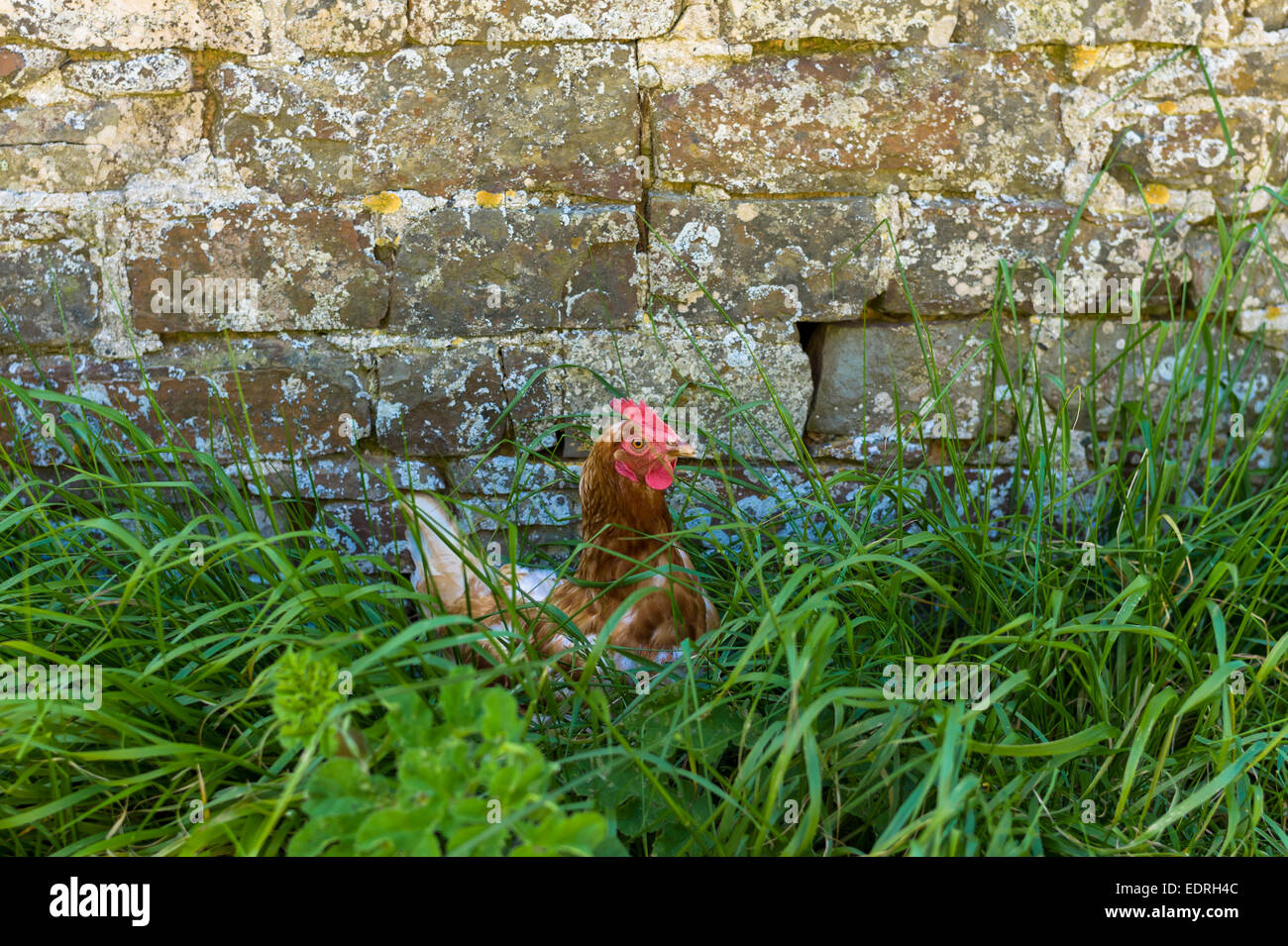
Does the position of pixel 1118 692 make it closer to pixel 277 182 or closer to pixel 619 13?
pixel 619 13

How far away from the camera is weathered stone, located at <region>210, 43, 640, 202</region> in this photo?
2348 millimetres

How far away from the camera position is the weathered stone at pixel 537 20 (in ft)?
7.63

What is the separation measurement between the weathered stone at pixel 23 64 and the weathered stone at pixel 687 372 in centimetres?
150

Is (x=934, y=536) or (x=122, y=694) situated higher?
(x=934, y=536)

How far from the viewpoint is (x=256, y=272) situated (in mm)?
2422

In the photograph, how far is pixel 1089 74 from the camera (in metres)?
2.41

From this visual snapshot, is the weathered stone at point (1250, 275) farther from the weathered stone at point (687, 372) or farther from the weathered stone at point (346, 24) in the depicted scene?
the weathered stone at point (346, 24)

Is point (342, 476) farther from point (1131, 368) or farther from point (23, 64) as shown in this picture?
point (1131, 368)

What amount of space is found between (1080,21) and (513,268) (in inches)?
64.3

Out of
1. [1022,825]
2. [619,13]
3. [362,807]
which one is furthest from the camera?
[619,13]

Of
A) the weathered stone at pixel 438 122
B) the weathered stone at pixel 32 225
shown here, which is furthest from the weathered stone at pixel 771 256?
the weathered stone at pixel 32 225
